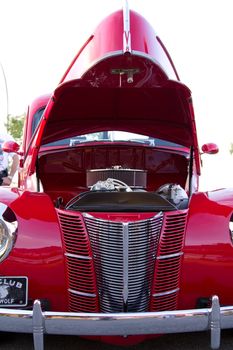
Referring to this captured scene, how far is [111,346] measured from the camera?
9.80 ft

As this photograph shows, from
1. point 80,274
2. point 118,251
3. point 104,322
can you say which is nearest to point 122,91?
point 118,251

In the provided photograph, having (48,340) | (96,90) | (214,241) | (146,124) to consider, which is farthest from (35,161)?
(214,241)

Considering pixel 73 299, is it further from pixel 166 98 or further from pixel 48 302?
pixel 166 98

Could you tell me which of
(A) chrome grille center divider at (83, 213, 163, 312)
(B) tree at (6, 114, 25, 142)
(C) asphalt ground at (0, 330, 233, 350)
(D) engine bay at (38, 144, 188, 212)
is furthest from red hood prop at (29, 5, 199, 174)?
(B) tree at (6, 114, 25, 142)

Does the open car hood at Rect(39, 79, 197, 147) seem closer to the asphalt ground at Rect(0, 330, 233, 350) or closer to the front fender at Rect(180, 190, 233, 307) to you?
the front fender at Rect(180, 190, 233, 307)

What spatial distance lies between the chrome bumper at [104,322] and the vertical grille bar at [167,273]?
36 centimetres

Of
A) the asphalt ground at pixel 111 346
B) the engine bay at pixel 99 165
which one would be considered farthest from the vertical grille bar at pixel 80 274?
the engine bay at pixel 99 165

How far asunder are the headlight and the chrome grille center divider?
435 mm

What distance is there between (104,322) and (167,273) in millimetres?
552

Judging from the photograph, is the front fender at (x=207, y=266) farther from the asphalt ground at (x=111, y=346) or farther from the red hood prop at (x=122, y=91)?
the red hood prop at (x=122, y=91)

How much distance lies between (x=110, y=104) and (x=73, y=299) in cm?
187

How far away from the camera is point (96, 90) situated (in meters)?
3.62

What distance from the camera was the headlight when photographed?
261cm

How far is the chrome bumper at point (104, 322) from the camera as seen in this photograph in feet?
7.45
